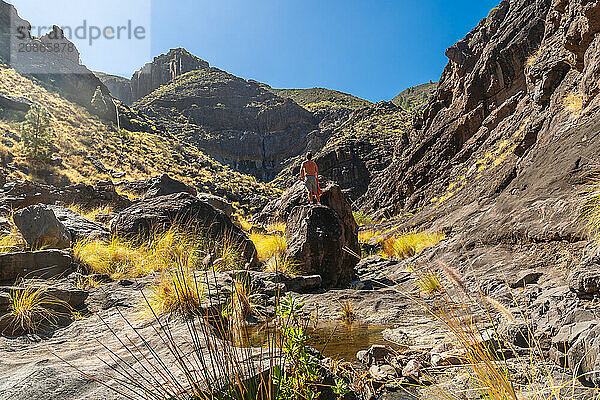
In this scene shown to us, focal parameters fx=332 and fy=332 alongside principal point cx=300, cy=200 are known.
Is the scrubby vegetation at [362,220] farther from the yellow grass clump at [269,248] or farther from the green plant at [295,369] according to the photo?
the green plant at [295,369]

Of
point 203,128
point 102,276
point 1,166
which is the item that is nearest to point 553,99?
point 102,276

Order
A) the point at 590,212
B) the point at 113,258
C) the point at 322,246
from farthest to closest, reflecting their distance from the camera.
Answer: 1. the point at 322,246
2. the point at 113,258
3. the point at 590,212

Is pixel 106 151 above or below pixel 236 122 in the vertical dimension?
below

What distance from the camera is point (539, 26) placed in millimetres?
19531

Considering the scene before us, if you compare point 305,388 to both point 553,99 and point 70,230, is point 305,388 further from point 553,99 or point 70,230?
point 553,99

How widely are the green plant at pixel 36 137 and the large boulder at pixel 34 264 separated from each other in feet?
87.9

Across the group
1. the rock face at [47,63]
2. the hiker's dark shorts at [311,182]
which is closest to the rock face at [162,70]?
the rock face at [47,63]

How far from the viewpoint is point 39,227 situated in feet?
18.8

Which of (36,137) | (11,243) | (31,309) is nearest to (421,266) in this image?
(31,309)

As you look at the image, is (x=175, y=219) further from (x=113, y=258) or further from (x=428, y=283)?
(x=428, y=283)

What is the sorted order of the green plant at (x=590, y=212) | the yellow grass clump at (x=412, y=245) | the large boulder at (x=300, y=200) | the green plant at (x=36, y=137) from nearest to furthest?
the green plant at (x=590, y=212)
the yellow grass clump at (x=412, y=245)
the large boulder at (x=300, y=200)
the green plant at (x=36, y=137)

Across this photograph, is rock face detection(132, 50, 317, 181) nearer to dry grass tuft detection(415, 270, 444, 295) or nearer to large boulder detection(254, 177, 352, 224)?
large boulder detection(254, 177, 352, 224)

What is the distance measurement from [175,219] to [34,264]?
121 inches

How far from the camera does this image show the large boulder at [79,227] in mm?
7101
